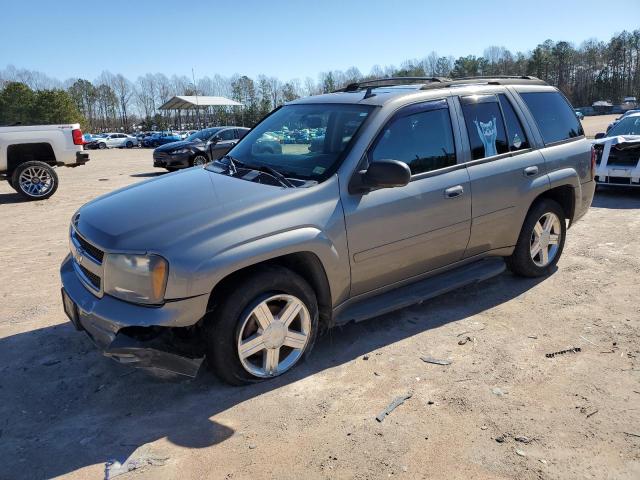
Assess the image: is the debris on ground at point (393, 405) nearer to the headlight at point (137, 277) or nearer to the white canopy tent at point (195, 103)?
the headlight at point (137, 277)

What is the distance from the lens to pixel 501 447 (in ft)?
9.25

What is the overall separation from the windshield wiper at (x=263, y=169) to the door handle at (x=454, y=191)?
1284 millimetres

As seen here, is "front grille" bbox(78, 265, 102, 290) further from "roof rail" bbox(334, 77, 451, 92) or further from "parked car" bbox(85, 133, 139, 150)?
"parked car" bbox(85, 133, 139, 150)

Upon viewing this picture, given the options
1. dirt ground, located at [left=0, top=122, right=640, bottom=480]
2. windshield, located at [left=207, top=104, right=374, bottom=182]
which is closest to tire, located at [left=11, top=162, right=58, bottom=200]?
dirt ground, located at [left=0, top=122, right=640, bottom=480]

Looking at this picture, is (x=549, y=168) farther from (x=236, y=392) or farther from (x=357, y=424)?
(x=236, y=392)

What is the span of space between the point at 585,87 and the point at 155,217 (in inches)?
4579

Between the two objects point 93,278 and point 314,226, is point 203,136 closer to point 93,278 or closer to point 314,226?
point 93,278

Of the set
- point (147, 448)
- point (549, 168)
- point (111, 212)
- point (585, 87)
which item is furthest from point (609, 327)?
point (585, 87)

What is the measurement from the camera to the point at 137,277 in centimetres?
301

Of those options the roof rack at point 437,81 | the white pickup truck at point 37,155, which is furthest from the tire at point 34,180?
the roof rack at point 437,81

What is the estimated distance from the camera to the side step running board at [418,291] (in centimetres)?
379

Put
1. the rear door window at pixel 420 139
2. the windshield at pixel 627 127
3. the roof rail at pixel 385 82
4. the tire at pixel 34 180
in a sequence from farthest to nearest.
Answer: the tire at pixel 34 180 → the windshield at pixel 627 127 → the roof rail at pixel 385 82 → the rear door window at pixel 420 139

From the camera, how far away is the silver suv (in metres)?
3.06

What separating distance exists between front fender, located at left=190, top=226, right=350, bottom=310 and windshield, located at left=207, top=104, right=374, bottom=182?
49cm
